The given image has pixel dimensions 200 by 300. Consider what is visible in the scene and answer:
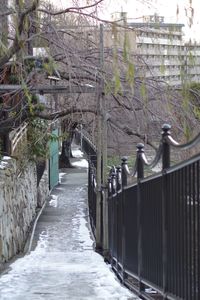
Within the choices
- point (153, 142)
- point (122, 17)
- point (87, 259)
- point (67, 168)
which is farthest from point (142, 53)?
point (67, 168)

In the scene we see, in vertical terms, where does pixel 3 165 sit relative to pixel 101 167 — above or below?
above

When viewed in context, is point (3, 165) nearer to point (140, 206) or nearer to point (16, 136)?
point (16, 136)

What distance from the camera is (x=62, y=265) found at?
11086 millimetres

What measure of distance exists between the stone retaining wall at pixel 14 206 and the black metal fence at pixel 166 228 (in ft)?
16.3

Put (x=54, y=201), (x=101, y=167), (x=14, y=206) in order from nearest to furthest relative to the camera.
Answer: (x=14, y=206) < (x=101, y=167) < (x=54, y=201)

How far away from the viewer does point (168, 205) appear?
5.30 meters

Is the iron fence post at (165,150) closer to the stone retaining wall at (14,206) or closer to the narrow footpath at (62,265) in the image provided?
the narrow footpath at (62,265)

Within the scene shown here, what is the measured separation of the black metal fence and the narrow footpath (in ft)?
1.86

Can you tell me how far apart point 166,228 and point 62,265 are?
6.02 meters

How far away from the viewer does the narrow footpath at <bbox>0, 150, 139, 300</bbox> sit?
7223 mm

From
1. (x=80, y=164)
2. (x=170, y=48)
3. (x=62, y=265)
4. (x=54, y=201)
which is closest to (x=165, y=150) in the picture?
(x=170, y=48)

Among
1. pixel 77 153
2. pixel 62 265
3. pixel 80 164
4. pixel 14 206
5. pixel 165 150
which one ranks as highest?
pixel 165 150

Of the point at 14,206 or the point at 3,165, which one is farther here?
the point at 14,206

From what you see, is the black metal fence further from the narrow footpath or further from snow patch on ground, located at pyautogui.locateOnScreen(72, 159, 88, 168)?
snow patch on ground, located at pyautogui.locateOnScreen(72, 159, 88, 168)
